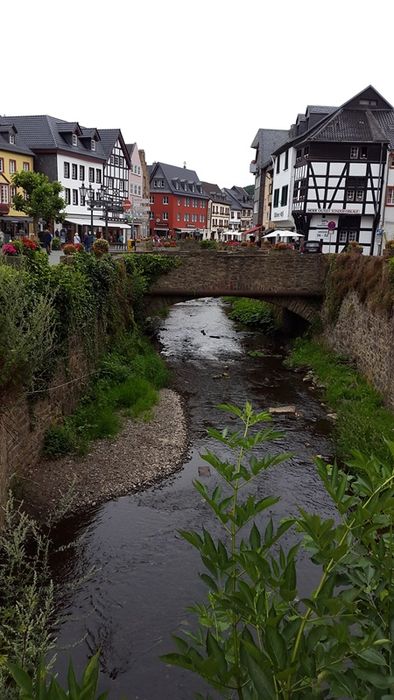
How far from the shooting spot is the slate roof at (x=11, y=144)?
41719 mm

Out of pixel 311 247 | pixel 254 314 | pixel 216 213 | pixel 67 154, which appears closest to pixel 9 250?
pixel 254 314

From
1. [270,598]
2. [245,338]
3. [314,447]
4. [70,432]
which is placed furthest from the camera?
[245,338]

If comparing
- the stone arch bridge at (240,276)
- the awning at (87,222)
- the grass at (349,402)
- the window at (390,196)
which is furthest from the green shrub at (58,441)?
the awning at (87,222)

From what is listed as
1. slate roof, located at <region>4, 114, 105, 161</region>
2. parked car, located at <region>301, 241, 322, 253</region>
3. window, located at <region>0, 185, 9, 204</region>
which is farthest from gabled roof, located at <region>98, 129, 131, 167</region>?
parked car, located at <region>301, 241, 322, 253</region>

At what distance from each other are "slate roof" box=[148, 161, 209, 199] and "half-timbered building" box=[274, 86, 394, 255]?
43806mm

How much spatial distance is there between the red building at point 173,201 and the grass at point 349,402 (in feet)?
179

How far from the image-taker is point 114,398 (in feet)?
55.4

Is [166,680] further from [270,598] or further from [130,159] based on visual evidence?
[130,159]

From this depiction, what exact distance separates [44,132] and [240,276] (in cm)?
2893

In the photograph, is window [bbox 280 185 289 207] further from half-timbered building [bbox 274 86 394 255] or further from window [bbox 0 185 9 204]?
window [bbox 0 185 9 204]

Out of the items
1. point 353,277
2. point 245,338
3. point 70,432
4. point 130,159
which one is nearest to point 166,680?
point 70,432

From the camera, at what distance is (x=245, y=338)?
3067 centimetres

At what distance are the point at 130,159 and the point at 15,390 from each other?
54.1m

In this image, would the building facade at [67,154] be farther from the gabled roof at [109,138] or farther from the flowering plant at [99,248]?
→ the flowering plant at [99,248]
